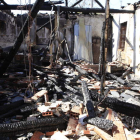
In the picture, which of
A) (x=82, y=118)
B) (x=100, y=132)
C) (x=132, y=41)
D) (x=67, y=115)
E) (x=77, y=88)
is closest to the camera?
(x=100, y=132)

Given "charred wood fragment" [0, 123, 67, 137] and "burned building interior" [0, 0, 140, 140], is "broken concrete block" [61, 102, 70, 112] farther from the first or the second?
"charred wood fragment" [0, 123, 67, 137]

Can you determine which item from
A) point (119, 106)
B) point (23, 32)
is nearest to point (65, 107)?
point (119, 106)

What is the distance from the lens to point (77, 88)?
590cm

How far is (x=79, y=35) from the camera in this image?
13070mm

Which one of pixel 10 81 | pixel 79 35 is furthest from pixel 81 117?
pixel 79 35

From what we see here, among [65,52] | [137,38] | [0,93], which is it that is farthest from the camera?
[65,52]

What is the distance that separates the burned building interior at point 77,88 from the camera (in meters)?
3.23

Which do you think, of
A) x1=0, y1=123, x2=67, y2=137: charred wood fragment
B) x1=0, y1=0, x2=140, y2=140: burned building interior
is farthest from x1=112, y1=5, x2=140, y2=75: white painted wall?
x1=0, y1=123, x2=67, y2=137: charred wood fragment

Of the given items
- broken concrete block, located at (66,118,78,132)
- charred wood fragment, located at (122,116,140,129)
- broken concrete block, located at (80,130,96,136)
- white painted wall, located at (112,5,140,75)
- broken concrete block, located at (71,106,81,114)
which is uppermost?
white painted wall, located at (112,5,140,75)

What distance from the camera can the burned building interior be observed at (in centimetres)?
323

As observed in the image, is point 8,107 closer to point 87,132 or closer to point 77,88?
point 87,132

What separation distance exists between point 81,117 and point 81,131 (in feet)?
1.85

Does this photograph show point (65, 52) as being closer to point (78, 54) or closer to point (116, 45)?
point (78, 54)

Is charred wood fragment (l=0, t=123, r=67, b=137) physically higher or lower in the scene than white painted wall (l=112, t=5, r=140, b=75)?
lower
